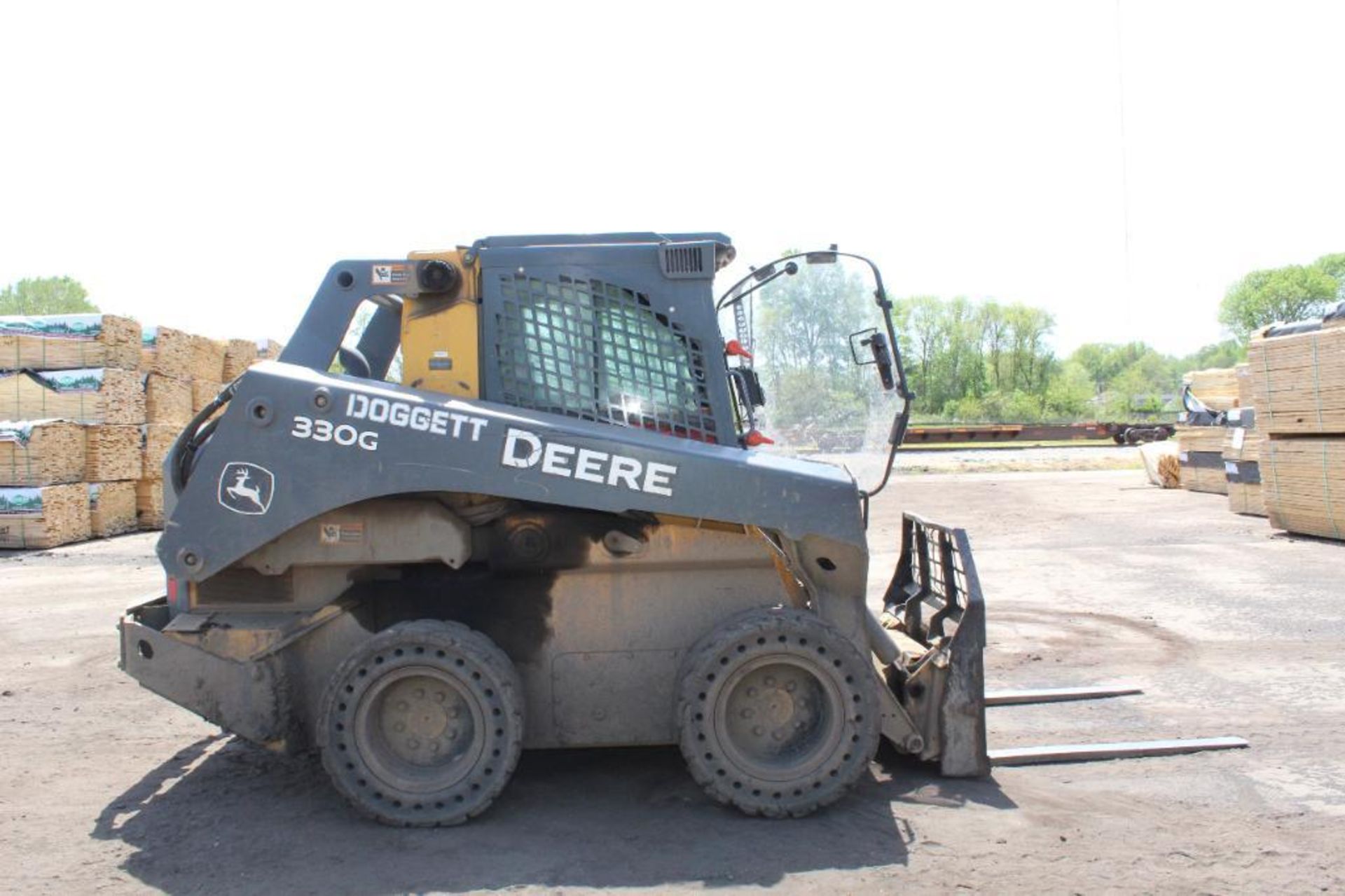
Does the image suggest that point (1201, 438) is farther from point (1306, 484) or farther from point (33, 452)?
point (33, 452)

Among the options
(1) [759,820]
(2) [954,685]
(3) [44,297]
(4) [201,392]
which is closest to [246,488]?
(1) [759,820]

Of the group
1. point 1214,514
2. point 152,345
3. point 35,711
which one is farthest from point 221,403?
point 1214,514

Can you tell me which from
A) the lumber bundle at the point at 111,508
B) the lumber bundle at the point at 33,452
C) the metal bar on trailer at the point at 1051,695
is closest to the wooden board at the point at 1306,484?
the metal bar on trailer at the point at 1051,695

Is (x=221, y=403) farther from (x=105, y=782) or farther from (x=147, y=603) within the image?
(x=105, y=782)

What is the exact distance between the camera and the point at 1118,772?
5.31 m

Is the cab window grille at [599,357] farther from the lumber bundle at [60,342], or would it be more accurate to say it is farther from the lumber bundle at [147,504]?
the lumber bundle at [147,504]

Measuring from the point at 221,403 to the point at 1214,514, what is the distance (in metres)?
16.0

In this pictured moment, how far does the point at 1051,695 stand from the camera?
6.76 meters

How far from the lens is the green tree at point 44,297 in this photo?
65750 millimetres

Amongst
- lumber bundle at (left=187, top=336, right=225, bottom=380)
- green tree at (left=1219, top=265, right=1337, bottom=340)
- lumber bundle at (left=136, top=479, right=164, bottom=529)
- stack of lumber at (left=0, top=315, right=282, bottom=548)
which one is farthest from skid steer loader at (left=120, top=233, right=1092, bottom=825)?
green tree at (left=1219, top=265, right=1337, bottom=340)

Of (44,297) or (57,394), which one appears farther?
(44,297)

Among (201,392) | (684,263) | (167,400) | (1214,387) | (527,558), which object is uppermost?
(201,392)

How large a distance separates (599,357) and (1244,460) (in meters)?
14.9

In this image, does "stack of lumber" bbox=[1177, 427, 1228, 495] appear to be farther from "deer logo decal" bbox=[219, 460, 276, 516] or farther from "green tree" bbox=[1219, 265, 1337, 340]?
"green tree" bbox=[1219, 265, 1337, 340]
